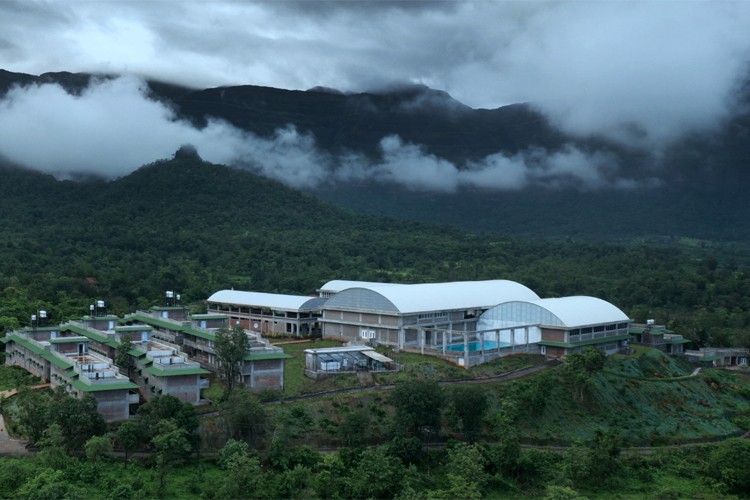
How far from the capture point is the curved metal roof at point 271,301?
59.8 m

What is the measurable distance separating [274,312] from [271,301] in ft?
3.34

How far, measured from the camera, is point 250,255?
9506 cm

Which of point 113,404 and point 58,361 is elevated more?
point 58,361

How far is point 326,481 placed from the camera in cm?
3269

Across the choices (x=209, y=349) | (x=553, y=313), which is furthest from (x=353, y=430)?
(x=553, y=313)

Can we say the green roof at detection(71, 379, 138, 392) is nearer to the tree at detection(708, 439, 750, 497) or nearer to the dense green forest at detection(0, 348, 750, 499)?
the dense green forest at detection(0, 348, 750, 499)

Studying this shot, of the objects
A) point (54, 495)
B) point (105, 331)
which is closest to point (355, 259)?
point (105, 331)

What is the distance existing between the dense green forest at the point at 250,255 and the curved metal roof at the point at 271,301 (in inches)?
195

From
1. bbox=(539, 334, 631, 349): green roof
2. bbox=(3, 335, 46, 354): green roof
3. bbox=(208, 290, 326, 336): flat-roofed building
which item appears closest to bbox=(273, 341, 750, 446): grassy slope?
bbox=(539, 334, 631, 349): green roof

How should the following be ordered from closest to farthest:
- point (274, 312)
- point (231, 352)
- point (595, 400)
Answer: point (231, 352) < point (595, 400) < point (274, 312)

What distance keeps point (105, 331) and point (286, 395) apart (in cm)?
1646

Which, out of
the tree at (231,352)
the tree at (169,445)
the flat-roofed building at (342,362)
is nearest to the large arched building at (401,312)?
the flat-roofed building at (342,362)

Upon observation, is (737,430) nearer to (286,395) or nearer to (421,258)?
(286,395)

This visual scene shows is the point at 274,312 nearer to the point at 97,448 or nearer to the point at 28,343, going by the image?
the point at 28,343
